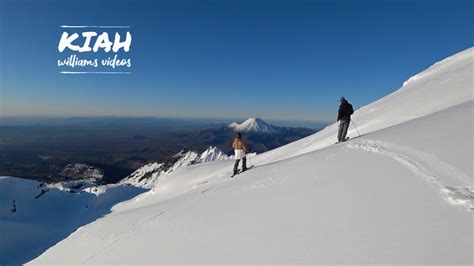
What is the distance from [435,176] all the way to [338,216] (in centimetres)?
316

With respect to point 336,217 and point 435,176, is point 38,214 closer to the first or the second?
point 336,217

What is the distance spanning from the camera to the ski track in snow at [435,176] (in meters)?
6.96

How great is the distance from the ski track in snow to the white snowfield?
23 mm

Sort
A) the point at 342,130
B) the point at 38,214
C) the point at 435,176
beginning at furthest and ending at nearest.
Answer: the point at 38,214
the point at 342,130
the point at 435,176

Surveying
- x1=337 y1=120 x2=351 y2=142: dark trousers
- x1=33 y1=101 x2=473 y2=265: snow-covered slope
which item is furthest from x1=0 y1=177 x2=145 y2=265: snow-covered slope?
x1=337 y1=120 x2=351 y2=142: dark trousers

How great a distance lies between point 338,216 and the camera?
7.73 metres

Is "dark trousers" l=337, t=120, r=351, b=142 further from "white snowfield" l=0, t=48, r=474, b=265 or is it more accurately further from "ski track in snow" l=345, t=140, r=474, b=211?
"ski track in snow" l=345, t=140, r=474, b=211

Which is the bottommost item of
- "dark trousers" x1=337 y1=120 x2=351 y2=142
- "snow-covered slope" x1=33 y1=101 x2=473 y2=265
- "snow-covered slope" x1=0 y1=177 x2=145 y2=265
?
"snow-covered slope" x1=0 y1=177 x2=145 y2=265

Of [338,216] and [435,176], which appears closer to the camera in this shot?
[338,216]

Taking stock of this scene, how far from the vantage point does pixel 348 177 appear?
32.4 feet

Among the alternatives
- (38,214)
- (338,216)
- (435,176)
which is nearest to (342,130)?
(435,176)

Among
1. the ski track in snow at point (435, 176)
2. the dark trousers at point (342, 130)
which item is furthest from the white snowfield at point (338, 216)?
the dark trousers at point (342, 130)

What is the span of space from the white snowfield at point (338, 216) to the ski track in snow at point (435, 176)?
0.02 meters

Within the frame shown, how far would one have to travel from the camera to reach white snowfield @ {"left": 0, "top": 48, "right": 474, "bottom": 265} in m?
6.35
